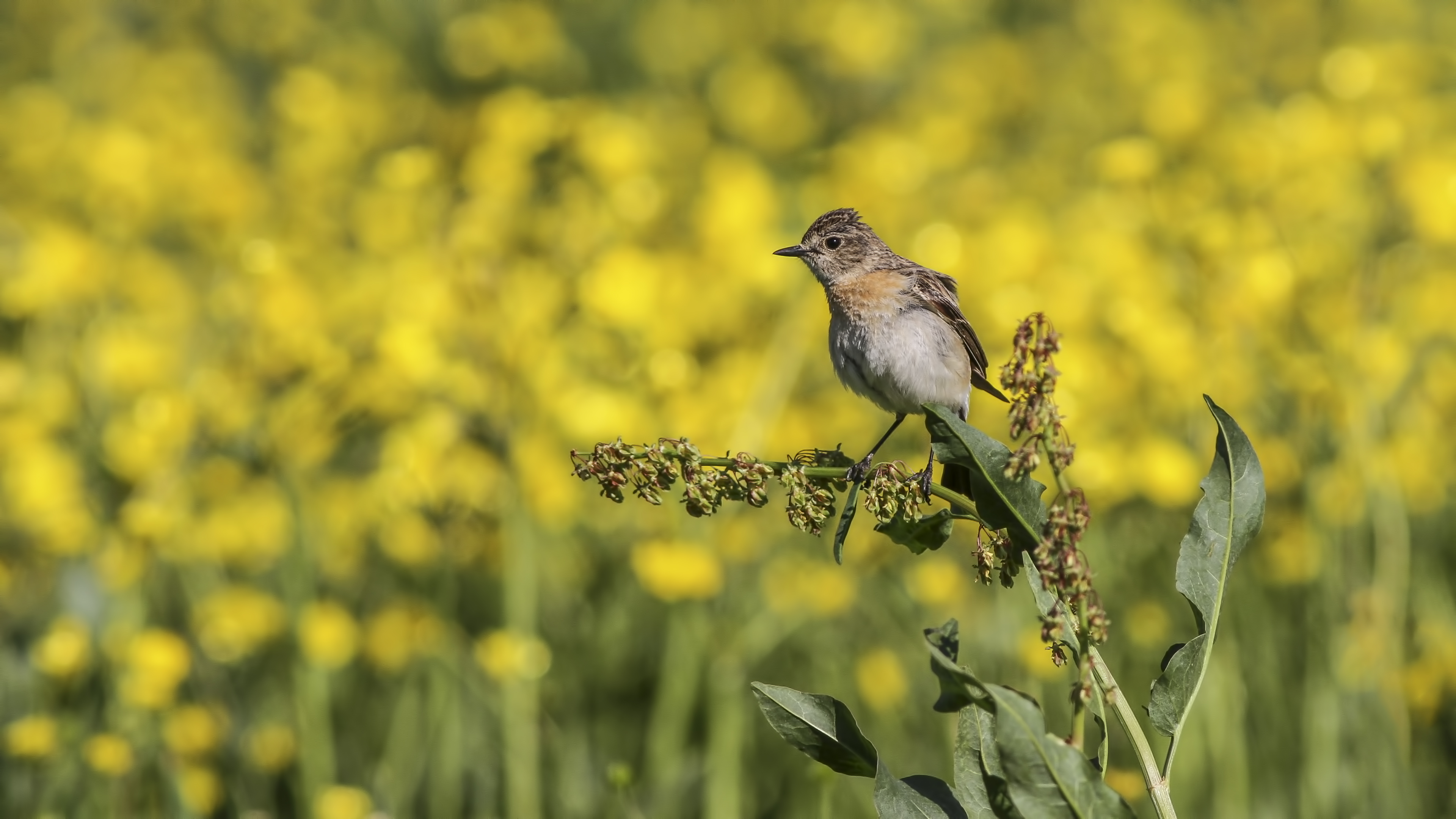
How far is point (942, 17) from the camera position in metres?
13.9

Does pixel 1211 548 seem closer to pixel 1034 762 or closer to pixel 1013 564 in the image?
pixel 1013 564

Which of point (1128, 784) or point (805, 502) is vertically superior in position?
point (1128, 784)

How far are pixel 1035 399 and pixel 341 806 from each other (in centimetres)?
268

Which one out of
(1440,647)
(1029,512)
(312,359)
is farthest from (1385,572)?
(312,359)

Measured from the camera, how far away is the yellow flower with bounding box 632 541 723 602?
4293 millimetres

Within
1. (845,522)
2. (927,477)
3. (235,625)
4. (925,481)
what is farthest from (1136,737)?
(235,625)

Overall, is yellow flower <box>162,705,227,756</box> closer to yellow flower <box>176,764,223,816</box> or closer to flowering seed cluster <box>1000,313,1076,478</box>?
yellow flower <box>176,764,223,816</box>

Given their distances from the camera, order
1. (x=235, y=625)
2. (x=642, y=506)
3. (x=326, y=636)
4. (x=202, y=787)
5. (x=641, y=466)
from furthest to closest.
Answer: (x=642, y=506), (x=235, y=625), (x=326, y=636), (x=202, y=787), (x=641, y=466)

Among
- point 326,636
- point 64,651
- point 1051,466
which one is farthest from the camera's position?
point 326,636

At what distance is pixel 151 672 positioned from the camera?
13.8ft

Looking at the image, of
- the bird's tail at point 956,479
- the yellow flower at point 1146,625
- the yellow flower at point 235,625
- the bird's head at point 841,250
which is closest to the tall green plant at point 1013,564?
the bird's tail at point 956,479

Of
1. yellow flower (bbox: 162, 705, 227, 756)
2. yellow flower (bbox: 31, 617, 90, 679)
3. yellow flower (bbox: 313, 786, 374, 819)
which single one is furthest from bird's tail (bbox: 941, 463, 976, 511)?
yellow flower (bbox: 31, 617, 90, 679)

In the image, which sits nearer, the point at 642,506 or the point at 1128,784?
A: the point at 1128,784

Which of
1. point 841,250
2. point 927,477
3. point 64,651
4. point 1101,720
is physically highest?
point 841,250
